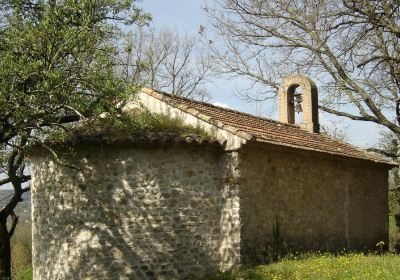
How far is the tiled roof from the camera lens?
11.7 m

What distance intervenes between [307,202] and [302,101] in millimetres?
5660

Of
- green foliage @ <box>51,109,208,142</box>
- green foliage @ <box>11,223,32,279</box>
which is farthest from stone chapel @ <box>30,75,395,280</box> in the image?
green foliage @ <box>11,223,32,279</box>

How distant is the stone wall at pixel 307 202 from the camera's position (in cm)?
1166

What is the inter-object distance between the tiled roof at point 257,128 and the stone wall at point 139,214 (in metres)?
0.79

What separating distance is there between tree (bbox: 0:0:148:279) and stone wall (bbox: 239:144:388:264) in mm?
3760

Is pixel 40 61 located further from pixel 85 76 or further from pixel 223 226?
pixel 223 226

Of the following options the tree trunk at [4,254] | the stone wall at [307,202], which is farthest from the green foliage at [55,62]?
the tree trunk at [4,254]

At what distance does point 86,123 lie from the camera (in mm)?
10859

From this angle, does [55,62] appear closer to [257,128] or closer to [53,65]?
[53,65]

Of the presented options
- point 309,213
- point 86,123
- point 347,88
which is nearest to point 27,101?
point 86,123

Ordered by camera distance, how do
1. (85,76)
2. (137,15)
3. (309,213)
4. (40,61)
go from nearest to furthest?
(40,61) → (85,76) → (137,15) → (309,213)

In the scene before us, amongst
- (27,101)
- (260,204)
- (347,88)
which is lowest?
(260,204)

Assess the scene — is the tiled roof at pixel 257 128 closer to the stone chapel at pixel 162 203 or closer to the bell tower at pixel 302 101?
the stone chapel at pixel 162 203

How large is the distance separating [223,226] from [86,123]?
3.83 meters
